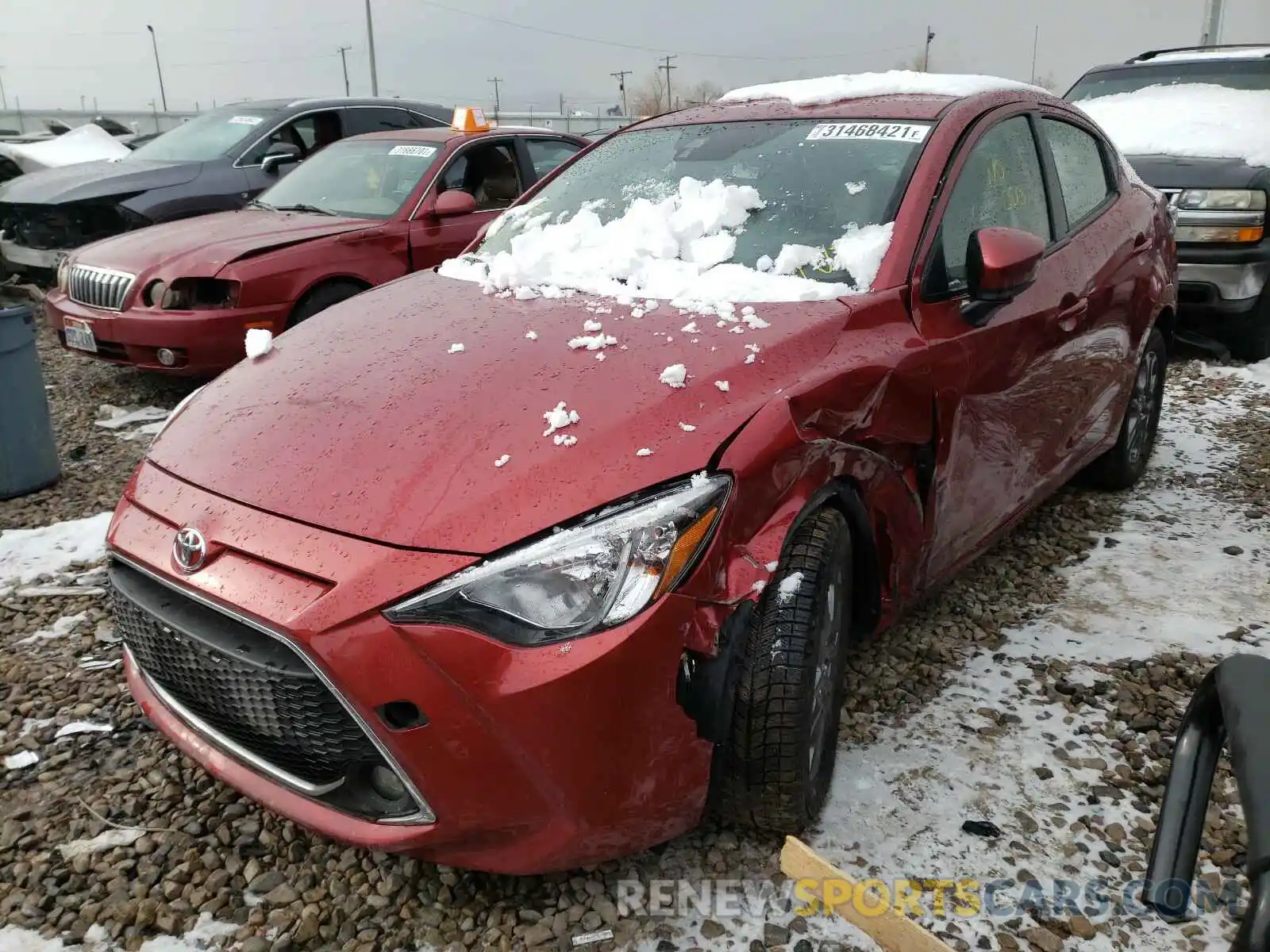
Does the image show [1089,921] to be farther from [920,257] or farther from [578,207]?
[578,207]

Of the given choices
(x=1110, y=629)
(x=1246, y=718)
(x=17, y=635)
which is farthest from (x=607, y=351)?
(x=17, y=635)

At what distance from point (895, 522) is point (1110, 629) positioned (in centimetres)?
125

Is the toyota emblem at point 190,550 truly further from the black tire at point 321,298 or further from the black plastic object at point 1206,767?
the black tire at point 321,298

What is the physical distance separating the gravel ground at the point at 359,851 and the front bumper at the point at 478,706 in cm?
28

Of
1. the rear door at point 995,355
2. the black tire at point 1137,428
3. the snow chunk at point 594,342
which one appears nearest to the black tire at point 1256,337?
the black tire at point 1137,428

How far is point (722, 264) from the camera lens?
2.56m

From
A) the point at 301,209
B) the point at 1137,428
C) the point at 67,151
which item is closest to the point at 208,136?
the point at 301,209

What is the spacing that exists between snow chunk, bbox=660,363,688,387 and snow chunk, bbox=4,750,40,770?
1968 mm

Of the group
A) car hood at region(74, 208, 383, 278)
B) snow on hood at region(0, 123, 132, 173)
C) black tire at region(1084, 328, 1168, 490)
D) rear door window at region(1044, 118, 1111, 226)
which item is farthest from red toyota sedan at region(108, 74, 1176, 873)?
snow on hood at region(0, 123, 132, 173)

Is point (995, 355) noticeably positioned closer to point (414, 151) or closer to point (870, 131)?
point (870, 131)

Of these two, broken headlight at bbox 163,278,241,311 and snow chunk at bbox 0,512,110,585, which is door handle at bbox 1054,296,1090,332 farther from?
broken headlight at bbox 163,278,241,311

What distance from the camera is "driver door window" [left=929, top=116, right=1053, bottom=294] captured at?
8.46ft

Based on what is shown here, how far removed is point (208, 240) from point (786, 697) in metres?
4.68

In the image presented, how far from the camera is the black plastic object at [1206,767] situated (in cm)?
98
